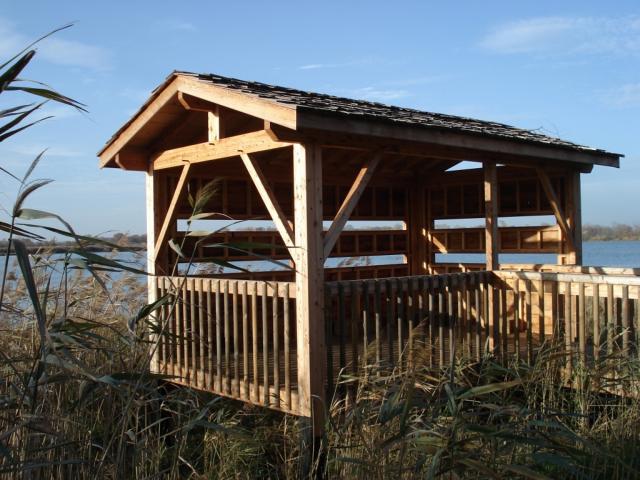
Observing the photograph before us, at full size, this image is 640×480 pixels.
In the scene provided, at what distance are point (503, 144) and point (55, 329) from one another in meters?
6.32

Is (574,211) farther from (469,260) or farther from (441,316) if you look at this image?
(469,260)

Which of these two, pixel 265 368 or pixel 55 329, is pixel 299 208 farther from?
pixel 55 329

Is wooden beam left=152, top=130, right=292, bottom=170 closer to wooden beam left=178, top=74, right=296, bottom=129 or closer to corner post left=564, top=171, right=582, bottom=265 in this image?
wooden beam left=178, top=74, right=296, bottom=129

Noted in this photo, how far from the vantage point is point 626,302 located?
6.98 m

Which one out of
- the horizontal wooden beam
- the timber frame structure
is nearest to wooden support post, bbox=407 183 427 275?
the timber frame structure

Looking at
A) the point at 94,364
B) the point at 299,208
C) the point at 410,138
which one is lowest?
the point at 94,364

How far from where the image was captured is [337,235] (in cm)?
643

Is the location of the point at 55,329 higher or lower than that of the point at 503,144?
lower

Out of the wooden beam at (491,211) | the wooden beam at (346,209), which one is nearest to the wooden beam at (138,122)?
the wooden beam at (346,209)

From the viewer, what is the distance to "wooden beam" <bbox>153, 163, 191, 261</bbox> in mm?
7824

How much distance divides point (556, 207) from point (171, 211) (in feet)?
17.8

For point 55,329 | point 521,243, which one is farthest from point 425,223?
point 55,329

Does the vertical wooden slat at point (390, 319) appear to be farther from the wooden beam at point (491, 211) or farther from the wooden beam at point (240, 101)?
the wooden beam at point (491, 211)

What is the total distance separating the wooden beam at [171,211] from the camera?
308 inches
